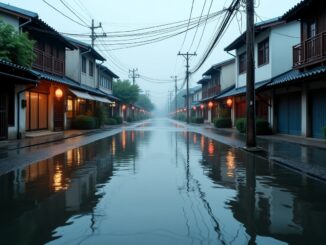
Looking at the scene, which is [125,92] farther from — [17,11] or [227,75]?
[17,11]

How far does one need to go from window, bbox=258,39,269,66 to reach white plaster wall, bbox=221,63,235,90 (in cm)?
1513

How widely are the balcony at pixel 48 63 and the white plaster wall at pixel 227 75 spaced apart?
2091cm

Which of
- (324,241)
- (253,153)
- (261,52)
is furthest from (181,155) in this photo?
(261,52)

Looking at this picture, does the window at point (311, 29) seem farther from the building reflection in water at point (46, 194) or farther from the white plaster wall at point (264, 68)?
the building reflection in water at point (46, 194)

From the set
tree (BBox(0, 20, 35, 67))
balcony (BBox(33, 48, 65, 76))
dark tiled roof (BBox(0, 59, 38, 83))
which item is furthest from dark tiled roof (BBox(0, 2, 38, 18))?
dark tiled roof (BBox(0, 59, 38, 83))

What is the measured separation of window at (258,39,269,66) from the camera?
1084 inches

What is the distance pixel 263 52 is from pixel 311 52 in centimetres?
841

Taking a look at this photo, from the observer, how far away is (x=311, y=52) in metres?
20.3

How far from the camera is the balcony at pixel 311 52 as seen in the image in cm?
1844


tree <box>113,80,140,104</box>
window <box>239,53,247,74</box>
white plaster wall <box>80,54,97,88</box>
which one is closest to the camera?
window <box>239,53,247,74</box>

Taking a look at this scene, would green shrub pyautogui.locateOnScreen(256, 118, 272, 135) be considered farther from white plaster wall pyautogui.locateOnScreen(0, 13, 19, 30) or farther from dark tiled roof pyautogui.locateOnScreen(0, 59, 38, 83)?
white plaster wall pyautogui.locateOnScreen(0, 13, 19, 30)

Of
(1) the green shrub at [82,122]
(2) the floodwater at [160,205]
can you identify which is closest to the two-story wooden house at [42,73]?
(1) the green shrub at [82,122]

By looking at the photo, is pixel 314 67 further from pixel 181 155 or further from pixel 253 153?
pixel 181 155

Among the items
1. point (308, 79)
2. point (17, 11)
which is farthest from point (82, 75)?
point (308, 79)
